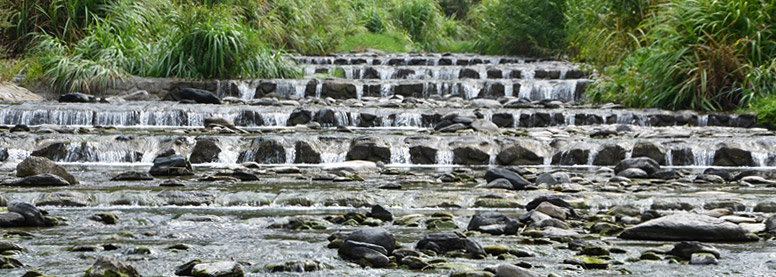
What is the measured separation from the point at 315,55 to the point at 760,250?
604 inches

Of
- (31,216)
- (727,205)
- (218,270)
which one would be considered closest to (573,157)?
(727,205)

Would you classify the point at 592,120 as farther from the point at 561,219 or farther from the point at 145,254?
the point at 145,254

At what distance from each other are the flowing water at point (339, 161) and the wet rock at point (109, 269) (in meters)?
0.13

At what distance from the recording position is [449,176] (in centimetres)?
659

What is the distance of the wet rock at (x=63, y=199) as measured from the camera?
5.35 m

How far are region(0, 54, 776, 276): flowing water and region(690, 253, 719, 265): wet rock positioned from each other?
37 millimetres

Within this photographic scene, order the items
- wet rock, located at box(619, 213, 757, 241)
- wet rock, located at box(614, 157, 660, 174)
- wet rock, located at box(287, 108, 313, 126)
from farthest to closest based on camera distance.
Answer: wet rock, located at box(287, 108, 313, 126), wet rock, located at box(614, 157, 660, 174), wet rock, located at box(619, 213, 757, 241)

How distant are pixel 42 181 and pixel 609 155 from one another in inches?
176

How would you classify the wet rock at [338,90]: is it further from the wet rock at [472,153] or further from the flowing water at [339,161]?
the wet rock at [472,153]

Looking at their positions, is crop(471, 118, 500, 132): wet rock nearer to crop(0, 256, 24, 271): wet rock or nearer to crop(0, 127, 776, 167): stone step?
crop(0, 127, 776, 167): stone step

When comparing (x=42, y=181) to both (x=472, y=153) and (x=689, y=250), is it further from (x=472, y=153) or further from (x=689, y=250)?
(x=689, y=250)

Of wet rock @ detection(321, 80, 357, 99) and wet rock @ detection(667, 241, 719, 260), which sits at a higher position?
wet rock @ detection(321, 80, 357, 99)

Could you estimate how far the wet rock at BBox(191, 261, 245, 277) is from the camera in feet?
11.1

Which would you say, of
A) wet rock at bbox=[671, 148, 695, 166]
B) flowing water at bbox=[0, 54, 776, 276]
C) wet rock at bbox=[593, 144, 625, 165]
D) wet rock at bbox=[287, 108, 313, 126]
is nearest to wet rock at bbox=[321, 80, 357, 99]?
flowing water at bbox=[0, 54, 776, 276]
